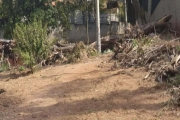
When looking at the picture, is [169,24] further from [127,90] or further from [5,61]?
[127,90]

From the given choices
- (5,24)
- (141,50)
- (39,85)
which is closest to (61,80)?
(39,85)

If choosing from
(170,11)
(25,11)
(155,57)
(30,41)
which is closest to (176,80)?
(155,57)

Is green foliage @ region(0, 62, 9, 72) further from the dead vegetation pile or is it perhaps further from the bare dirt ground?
the dead vegetation pile

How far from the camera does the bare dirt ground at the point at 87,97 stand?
5.75 m

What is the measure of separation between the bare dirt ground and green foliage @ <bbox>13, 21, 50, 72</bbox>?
0.78m

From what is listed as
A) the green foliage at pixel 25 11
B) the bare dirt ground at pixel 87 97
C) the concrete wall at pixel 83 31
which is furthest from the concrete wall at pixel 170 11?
the green foliage at pixel 25 11

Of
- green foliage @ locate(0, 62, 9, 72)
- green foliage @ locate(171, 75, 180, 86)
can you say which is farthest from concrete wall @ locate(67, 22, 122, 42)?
green foliage @ locate(171, 75, 180, 86)

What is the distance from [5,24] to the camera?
2225 cm

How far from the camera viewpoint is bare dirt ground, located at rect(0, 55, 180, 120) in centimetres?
575

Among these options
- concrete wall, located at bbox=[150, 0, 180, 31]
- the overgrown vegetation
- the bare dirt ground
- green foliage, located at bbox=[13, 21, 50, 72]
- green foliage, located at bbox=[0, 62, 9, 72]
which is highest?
concrete wall, located at bbox=[150, 0, 180, 31]

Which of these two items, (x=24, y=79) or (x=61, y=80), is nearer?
(x=61, y=80)

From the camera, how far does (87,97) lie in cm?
679

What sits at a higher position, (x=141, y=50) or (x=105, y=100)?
(x=141, y=50)

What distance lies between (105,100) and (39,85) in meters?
2.45
